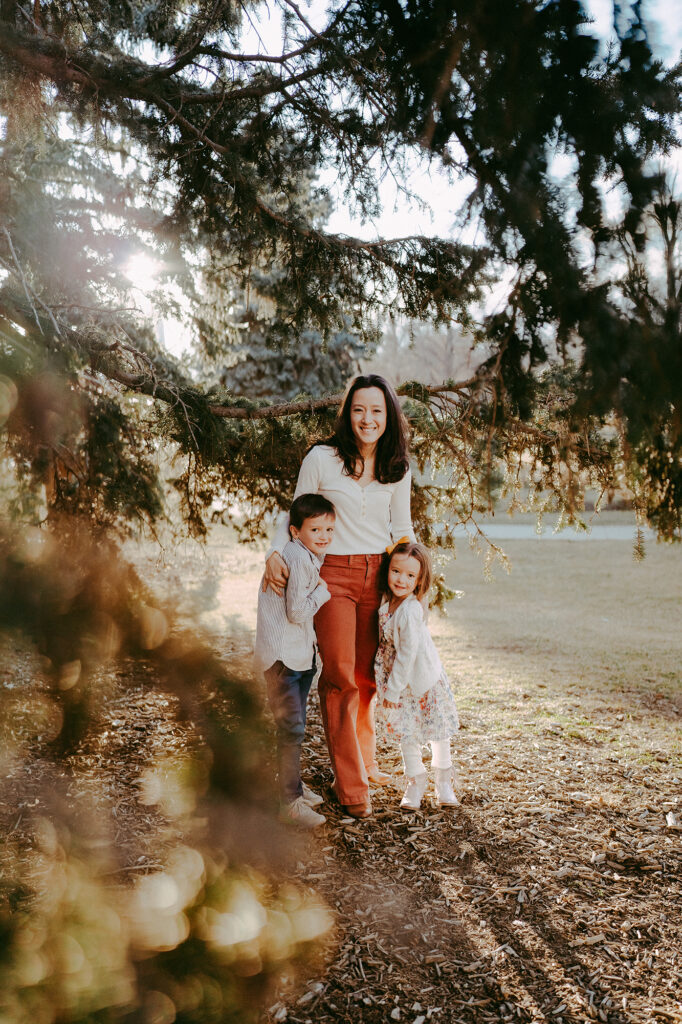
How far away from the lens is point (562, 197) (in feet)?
5.71

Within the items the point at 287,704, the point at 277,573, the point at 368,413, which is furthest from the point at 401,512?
the point at 287,704

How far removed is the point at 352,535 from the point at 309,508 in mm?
281

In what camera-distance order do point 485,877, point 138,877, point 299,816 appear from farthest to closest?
1. point 299,816
2. point 485,877
3. point 138,877

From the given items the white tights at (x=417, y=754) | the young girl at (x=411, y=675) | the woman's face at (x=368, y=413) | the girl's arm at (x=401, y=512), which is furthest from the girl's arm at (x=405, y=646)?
the woman's face at (x=368, y=413)

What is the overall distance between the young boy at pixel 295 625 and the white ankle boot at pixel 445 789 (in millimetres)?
788

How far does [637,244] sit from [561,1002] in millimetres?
2246

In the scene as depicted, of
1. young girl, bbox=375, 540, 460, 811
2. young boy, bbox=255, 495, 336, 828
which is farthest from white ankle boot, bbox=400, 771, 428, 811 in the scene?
young boy, bbox=255, 495, 336, 828

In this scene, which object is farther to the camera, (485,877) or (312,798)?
(312,798)

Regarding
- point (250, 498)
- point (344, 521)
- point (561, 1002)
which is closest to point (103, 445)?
point (250, 498)

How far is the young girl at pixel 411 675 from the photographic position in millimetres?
3127

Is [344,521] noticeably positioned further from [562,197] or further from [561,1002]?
[561,1002]

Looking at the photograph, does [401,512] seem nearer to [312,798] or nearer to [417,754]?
[417,754]

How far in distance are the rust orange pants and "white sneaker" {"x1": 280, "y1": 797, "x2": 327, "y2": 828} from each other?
178mm

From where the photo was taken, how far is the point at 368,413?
10.1ft
